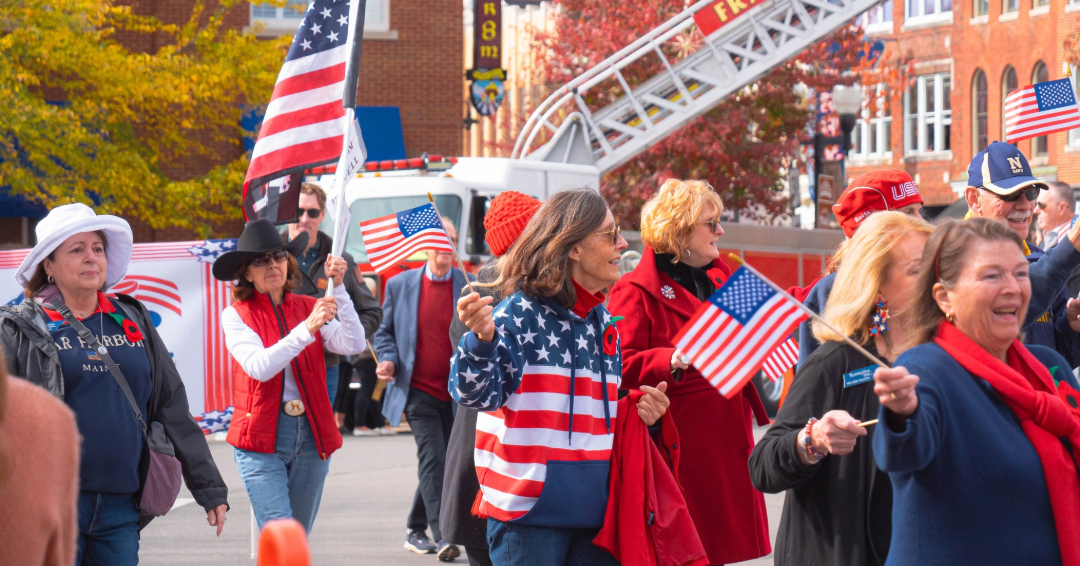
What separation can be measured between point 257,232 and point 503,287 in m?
2.23

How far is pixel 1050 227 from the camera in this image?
28.7ft

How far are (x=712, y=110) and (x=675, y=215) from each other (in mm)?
17943

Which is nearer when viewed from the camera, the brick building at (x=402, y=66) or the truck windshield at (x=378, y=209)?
the truck windshield at (x=378, y=209)

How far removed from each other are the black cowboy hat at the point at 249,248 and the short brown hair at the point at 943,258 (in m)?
3.69

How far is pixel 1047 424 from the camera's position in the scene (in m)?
2.88

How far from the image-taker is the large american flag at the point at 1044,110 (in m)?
8.16

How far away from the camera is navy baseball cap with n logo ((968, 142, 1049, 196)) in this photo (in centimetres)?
565

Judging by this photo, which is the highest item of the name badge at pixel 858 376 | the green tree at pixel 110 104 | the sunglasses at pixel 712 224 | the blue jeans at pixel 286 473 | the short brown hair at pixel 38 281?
the green tree at pixel 110 104

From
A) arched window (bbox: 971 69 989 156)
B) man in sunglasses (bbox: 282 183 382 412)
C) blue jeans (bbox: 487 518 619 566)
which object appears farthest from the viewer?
arched window (bbox: 971 69 989 156)

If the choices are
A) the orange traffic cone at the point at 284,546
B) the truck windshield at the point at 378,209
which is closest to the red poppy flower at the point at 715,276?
the orange traffic cone at the point at 284,546

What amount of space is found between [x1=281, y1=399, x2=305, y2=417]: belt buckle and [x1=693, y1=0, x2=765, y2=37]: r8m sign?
13209 millimetres

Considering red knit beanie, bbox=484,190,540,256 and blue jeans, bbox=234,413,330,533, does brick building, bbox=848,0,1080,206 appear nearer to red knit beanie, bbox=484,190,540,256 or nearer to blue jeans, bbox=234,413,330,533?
blue jeans, bbox=234,413,330,533

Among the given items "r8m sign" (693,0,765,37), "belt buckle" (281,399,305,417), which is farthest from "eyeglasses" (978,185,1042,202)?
"r8m sign" (693,0,765,37)

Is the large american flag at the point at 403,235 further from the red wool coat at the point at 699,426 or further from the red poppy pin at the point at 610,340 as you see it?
the red poppy pin at the point at 610,340
